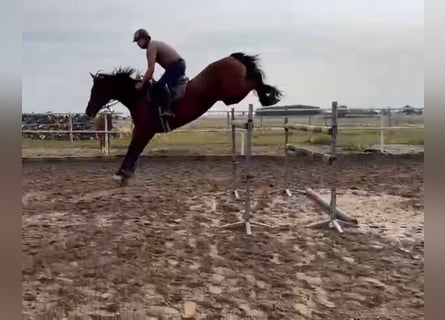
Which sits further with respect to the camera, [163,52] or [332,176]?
[332,176]

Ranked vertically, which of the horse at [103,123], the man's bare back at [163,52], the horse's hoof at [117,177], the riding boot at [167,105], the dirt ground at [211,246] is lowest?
the dirt ground at [211,246]

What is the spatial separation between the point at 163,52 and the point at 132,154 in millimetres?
413

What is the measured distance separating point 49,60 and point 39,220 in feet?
1.69

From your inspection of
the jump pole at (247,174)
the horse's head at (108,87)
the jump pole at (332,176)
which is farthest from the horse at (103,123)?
the jump pole at (332,176)

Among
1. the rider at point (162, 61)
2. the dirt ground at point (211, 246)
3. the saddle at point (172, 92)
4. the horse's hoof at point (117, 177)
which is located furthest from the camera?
the horse's hoof at point (117, 177)

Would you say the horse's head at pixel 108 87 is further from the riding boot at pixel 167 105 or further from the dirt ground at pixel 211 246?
the dirt ground at pixel 211 246

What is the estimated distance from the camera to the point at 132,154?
185 cm

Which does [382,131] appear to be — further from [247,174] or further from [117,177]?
[117,177]

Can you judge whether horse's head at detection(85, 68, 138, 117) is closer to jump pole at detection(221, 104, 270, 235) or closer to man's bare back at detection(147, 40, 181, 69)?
man's bare back at detection(147, 40, 181, 69)

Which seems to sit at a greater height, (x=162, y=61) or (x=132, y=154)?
(x=162, y=61)

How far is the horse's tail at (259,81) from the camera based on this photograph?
164 cm

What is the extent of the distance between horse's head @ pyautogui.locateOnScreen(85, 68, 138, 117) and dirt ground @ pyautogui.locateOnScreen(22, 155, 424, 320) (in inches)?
10.5

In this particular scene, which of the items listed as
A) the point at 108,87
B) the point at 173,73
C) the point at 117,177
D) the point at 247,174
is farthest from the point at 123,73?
the point at 247,174

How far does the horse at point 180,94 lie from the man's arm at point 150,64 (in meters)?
0.02
